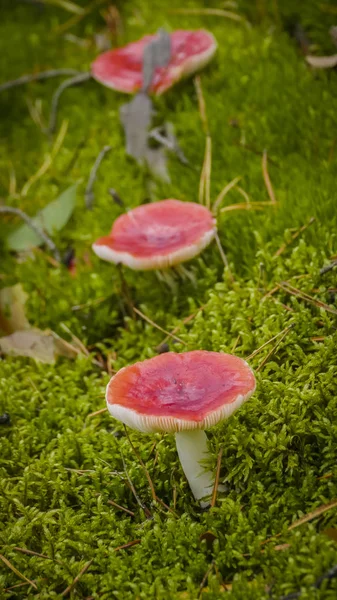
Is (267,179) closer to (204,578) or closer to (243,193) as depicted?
(243,193)

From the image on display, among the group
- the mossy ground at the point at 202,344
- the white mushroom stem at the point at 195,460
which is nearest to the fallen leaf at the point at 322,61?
the mossy ground at the point at 202,344

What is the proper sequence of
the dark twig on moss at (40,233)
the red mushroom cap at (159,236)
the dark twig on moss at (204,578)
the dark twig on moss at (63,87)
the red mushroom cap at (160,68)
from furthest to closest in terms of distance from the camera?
the dark twig on moss at (63,87) < the red mushroom cap at (160,68) < the dark twig on moss at (40,233) < the red mushroom cap at (159,236) < the dark twig on moss at (204,578)

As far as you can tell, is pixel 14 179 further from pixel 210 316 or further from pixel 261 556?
pixel 261 556

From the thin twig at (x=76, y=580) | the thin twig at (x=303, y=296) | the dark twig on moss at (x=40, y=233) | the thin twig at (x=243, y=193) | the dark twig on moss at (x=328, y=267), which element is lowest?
the thin twig at (x=76, y=580)

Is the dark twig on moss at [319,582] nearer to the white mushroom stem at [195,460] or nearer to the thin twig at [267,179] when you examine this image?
the white mushroom stem at [195,460]

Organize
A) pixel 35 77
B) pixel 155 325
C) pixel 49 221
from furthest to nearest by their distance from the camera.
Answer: pixel 35 77, pixel 49 221, pixel 155 325

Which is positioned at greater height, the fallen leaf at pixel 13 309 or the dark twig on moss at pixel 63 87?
the dark twig on moss at pixel 63 87

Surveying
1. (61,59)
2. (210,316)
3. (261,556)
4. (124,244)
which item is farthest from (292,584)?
(61,59)

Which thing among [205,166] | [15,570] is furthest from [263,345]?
[205,166]
